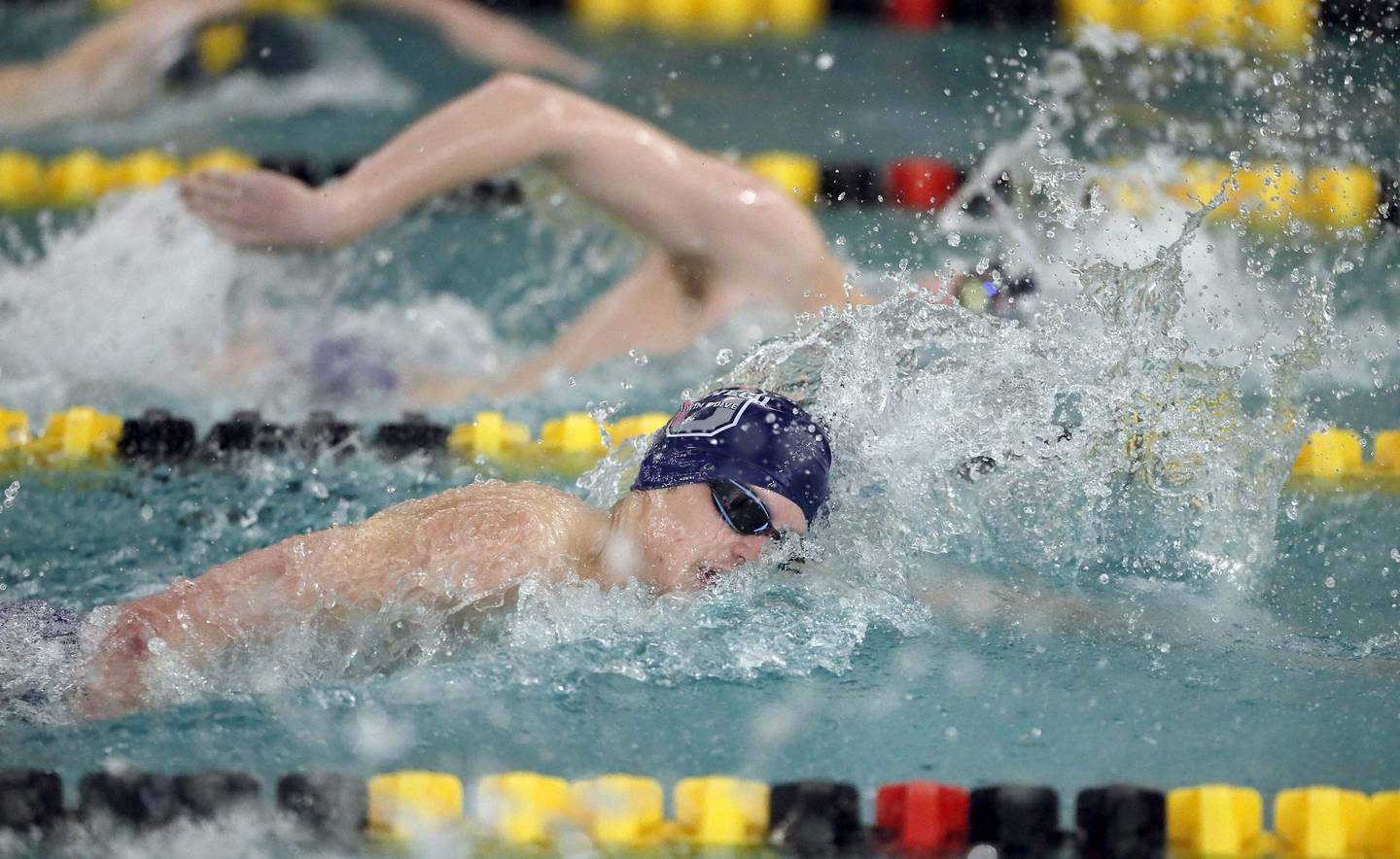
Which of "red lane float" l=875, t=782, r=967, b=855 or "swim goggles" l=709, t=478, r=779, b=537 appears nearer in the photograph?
"red lane float" l=875, t=782, r=967, b=855

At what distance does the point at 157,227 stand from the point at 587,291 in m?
1.11

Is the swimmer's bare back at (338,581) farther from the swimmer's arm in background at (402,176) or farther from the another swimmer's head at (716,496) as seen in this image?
the swimmer's arm in background at (402,176)

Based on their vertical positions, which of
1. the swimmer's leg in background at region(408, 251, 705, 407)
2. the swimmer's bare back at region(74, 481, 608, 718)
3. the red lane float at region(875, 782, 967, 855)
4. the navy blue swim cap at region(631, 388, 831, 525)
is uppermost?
the swimmer's leg in background at region(408, 251, 705, 407)

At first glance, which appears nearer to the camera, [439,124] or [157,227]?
[439,124]

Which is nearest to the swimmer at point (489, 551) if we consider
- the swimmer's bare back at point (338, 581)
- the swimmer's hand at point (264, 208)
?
the swimmer's bare back at point (338, 581)

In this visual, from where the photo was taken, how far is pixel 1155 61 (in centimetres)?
572

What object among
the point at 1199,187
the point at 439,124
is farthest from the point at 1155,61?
the point at 439,124

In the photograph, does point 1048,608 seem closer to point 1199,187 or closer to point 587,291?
point 587,291

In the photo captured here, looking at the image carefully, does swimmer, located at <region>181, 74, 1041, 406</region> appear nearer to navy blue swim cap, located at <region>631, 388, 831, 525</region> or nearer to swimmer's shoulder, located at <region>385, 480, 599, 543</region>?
navy blue swim cap, located at <region>631, 388, 831, 525</region>

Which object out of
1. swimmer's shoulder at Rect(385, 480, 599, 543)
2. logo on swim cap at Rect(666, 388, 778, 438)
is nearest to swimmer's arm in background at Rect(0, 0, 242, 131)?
swimmer's shoulder at Rect(385, 480, 599, 543)

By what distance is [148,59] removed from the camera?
18.1 feet

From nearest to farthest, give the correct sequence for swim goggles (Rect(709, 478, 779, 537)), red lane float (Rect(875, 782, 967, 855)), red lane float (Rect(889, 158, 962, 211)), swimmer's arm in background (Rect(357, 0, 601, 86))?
red lane float (Rect(875, 782, 967, 855))
swim goggles (Rect(709, 478, 779, 537))
red lane float (Rect(889, 158, 962, 211))
swimmer's arm in background (Rect(357, 0, 601, 86))

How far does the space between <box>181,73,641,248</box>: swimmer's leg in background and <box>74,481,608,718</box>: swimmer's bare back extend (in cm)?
120

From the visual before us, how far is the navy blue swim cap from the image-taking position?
236 centimetres
